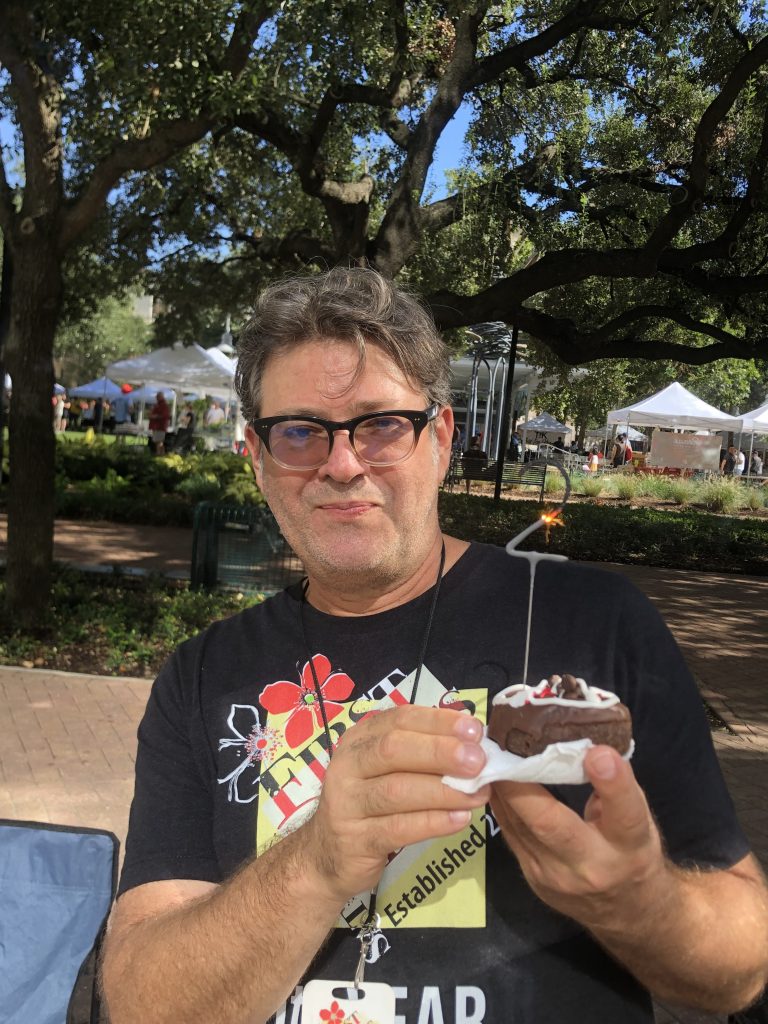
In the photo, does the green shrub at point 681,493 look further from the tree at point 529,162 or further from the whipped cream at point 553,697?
the whipped cream at point 553,697

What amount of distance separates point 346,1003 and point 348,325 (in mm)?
1242

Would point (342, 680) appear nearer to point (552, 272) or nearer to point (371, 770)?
point (371, 770)

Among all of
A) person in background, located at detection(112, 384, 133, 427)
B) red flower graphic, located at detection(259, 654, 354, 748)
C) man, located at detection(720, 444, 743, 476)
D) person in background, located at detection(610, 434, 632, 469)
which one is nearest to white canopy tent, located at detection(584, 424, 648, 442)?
man, located at detection(720, 444, 743, 476)

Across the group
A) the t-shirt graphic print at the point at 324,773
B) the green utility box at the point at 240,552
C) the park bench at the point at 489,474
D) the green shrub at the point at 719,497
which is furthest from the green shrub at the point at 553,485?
the t-shirt graphic print at the point at 324,773

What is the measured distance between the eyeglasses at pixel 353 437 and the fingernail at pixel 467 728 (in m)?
0.69

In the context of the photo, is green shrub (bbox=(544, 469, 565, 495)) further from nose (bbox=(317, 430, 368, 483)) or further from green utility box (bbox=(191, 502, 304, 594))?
nose (bbox=(317, 430, 368, 483))

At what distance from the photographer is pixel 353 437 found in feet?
5.75

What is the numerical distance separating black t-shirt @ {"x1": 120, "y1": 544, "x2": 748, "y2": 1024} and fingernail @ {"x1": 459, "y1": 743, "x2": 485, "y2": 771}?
481 mm

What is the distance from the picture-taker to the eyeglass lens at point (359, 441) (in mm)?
1756

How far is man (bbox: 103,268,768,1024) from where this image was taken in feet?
4.20

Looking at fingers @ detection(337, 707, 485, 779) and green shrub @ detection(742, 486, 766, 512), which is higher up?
fingers @ detection(337, 707, 485, 779)

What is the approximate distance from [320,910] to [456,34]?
33.2 ft

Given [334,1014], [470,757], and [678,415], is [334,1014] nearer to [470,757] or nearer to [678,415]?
[470,757]

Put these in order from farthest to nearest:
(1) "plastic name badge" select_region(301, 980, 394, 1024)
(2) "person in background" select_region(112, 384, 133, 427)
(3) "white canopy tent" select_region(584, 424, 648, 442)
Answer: (3) "white canopy tent" select_region(584, 424, 648, 442) → (2) "person in background" select_region(112, 384, 133, 427) → (1) "plastic name badge" select_region(301, 980, 394, 1024)
